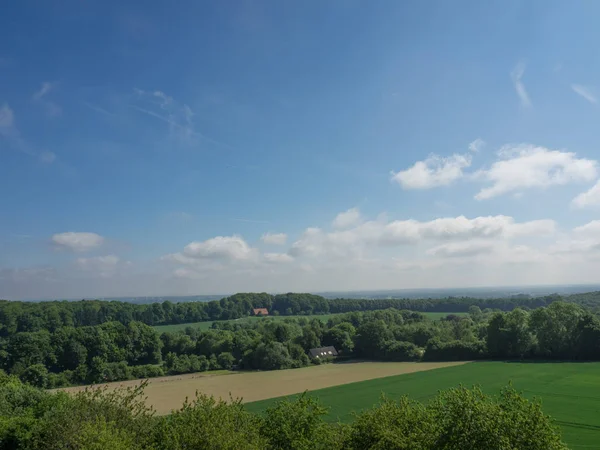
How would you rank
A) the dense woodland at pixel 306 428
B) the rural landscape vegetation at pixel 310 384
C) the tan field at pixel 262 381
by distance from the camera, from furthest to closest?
the tan field at pixel 262 381 < the rural landscape vegetation at pixel 310 384 < the dense woodland at pixel 306 428

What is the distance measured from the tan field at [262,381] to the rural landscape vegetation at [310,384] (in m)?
0.35

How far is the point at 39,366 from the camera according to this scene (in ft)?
249

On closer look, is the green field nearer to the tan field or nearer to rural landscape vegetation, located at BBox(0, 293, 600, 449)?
rural landscape vegetation, located at BBox(0, 293, 600, 449)

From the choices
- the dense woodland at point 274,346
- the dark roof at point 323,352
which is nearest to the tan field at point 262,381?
the dense woodland at point 274,346

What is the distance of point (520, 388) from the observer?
5391cm

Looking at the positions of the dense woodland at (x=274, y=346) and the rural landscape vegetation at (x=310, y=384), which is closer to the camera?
the rural landscape vegetation at (x=310, y=384)

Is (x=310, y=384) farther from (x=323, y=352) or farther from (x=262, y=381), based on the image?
(x=323, y=352)

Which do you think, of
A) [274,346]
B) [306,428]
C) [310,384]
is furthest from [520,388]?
[274,346]

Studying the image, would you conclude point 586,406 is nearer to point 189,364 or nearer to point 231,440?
point 231,440

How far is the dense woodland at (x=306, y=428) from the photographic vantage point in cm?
1661

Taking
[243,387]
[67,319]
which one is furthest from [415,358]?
[67,319]

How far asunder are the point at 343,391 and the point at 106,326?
6352 cm

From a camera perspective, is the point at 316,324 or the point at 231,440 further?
the point at 316,324

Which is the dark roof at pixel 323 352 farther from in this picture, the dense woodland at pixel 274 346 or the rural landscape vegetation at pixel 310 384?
the dense woodland at pixel 274 346
